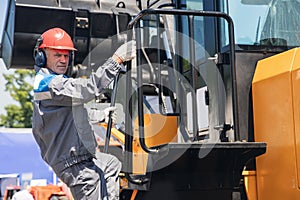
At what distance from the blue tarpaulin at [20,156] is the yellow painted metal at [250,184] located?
8563mm

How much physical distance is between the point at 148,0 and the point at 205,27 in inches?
35.0

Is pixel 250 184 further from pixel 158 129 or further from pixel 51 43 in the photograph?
pixel 51 43

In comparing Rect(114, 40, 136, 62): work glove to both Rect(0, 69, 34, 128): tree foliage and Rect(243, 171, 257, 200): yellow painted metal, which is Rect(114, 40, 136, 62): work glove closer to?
Rect(243, 171, 257, 200): yellow painted metal

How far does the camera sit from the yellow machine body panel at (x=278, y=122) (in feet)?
9.27

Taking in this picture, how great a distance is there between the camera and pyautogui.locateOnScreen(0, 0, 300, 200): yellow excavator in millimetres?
2854

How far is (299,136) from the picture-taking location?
2779mm

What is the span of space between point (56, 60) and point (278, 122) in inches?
54.7

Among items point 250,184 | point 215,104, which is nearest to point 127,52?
point 215,104

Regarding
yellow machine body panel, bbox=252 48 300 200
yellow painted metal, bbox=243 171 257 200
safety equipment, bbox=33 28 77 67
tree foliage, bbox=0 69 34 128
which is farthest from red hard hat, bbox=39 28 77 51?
tree foliage, bbox=0 69 34 128

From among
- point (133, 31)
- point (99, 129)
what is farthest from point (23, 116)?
point (133, 31)

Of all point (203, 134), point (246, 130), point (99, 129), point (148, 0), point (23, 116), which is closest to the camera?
point (246, 130)

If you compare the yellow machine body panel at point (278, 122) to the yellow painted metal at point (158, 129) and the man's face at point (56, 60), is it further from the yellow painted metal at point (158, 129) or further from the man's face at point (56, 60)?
the man's face at point (56, 60)

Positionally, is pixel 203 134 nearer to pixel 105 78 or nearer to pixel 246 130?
pixel 246 130

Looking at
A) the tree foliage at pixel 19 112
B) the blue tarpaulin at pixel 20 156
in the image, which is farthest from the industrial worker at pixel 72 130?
the tree foliage at pixel 19 112
